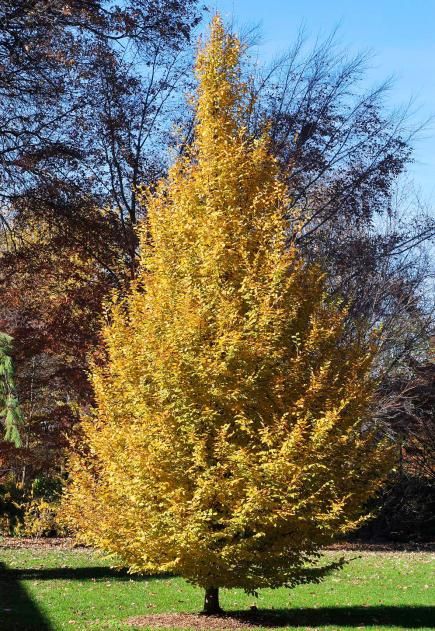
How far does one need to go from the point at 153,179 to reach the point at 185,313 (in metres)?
10.6

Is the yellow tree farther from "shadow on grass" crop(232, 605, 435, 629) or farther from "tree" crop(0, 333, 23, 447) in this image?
"tree" crop(0, 333, 23, 447)

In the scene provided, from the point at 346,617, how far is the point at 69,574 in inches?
227

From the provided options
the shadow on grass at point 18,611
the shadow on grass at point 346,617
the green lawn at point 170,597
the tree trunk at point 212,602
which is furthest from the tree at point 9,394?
the shadow on grass at point 346,617

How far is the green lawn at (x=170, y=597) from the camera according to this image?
9.27 m

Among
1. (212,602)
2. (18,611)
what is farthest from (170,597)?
(18,611)

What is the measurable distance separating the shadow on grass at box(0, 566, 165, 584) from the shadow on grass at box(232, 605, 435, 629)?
4256 mm

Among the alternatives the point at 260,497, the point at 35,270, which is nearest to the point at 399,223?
the point at 35,270

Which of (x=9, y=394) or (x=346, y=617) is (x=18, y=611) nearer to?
(x=9, y=394)

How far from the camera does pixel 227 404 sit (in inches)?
331

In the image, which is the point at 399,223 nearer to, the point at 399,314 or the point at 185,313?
the point at 399,314

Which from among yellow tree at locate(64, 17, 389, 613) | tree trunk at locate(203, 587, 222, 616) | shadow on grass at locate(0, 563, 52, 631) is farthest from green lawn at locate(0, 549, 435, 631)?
yellow tree at locate(64, 17, 389, 613)

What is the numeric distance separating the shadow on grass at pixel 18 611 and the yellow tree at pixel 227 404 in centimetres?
114

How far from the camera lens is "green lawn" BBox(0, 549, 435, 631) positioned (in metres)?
9.27

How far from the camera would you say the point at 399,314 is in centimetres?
2083
